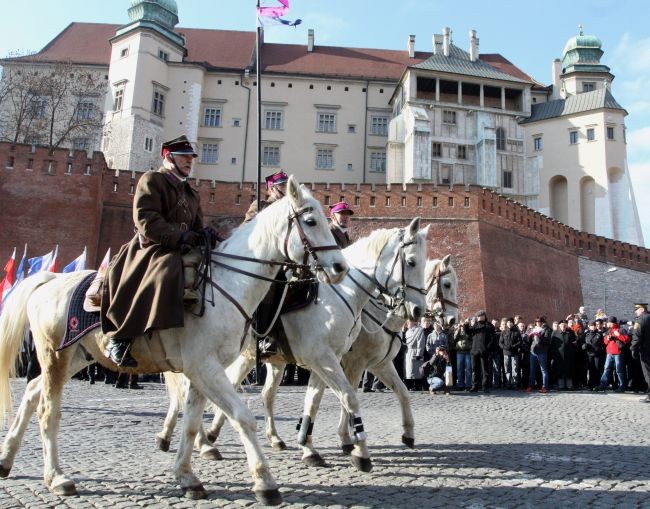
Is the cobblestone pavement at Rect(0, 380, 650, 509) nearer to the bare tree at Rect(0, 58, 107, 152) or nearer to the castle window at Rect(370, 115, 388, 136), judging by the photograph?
the bare tree at Rect(0, 58, 107, 152)

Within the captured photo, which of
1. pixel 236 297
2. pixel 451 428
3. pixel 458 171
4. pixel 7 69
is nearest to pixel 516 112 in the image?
pixel 458 171

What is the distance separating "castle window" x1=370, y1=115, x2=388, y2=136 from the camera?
56.8 metres

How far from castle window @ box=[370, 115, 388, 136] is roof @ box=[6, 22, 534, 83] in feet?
13.0

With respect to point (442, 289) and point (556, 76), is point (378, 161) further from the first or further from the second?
point (442, 289)

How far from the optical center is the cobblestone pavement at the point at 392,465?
483 cm

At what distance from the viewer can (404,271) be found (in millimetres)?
7055

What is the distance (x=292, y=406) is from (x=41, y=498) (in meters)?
7.20

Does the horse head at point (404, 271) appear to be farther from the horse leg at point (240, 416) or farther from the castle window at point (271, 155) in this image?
the castle window at point (271, 155)

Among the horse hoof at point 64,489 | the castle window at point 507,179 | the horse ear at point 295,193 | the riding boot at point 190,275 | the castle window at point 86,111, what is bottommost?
the horse hoof at point 64,489

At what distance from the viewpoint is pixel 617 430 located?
9.02 meters

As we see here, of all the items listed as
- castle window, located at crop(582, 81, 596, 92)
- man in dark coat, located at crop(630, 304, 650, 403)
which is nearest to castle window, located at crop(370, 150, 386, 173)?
castle window, located at crop(582, 81, 596, 92)

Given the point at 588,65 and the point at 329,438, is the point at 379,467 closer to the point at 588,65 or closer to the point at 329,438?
the point at 329,438

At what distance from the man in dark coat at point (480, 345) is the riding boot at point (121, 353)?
486 inches

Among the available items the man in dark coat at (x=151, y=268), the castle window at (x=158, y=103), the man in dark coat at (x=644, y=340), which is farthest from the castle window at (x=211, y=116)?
the man in dark coat at (x=151, y=268)
